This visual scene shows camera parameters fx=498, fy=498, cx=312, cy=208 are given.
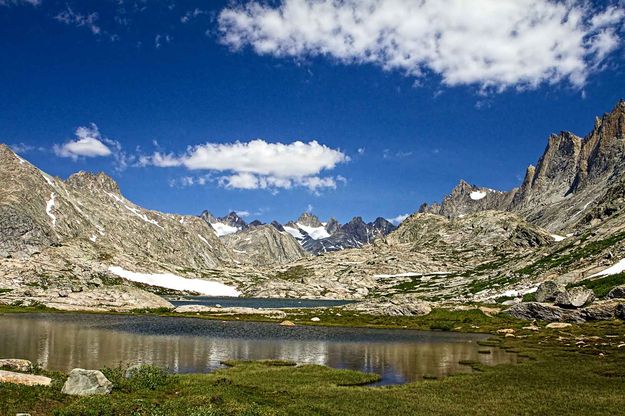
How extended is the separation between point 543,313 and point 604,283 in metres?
46.8

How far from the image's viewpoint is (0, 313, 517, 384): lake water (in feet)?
238

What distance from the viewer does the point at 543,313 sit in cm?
14888

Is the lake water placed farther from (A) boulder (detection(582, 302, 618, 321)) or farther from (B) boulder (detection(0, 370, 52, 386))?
(A) boulder (detection(582, 302, 618, 321))

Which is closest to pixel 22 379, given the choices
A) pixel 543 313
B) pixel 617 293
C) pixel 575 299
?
pixel 543 313

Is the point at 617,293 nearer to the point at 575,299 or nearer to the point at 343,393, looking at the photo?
the point at 575,299

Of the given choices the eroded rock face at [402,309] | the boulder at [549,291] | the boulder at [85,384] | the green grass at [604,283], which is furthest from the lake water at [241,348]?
→ the green grass at [604,283]

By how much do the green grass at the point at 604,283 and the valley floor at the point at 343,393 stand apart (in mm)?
104714

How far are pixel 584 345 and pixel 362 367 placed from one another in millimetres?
45107

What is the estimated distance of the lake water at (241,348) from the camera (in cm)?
7250

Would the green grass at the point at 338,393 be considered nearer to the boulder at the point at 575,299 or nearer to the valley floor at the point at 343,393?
the valley floor at the point at 343,393

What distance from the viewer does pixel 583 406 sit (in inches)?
1747

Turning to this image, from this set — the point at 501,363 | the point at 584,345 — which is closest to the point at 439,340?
the point at 584,345

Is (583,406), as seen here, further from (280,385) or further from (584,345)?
(584,345)

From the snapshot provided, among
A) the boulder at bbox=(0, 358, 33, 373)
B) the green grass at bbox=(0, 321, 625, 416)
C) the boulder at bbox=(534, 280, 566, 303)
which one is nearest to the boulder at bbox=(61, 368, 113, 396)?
the green grass at bbox=(0, 321, 625, 416)
